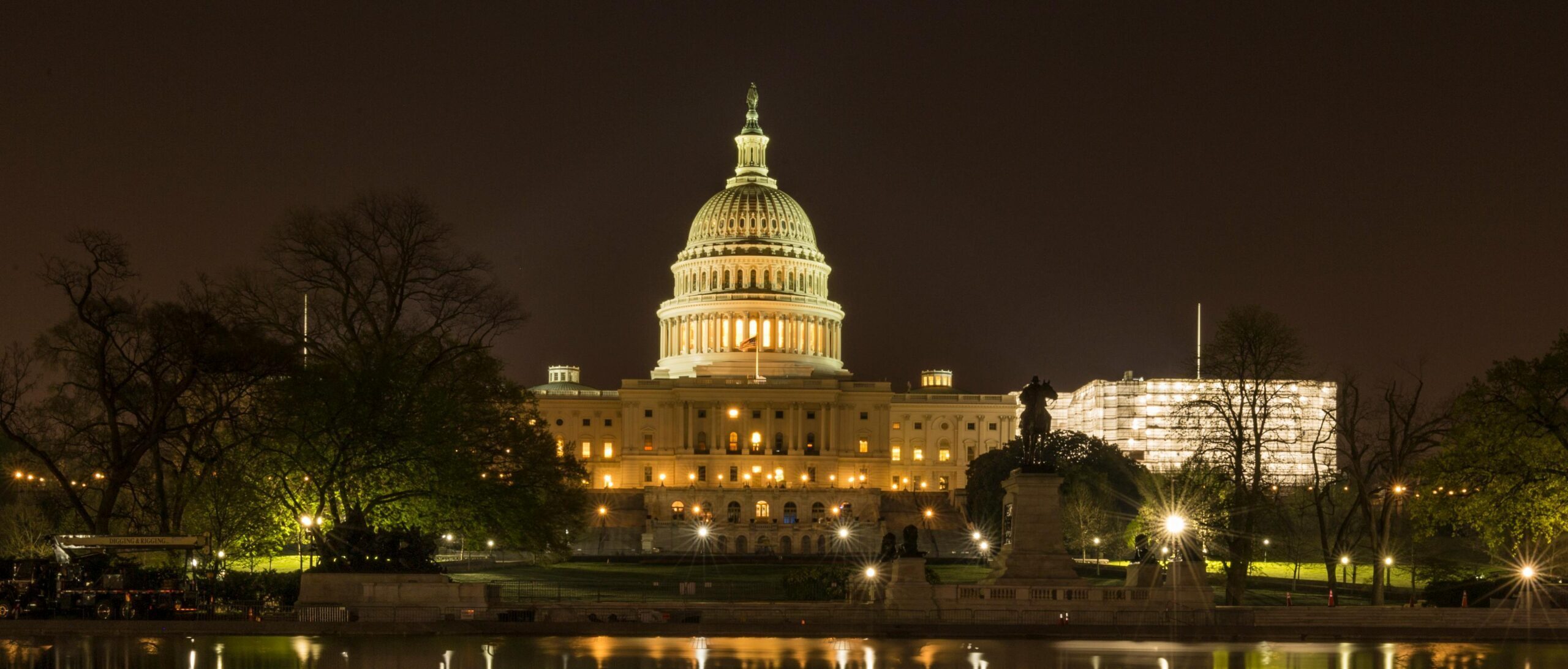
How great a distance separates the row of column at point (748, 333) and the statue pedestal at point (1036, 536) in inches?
5364

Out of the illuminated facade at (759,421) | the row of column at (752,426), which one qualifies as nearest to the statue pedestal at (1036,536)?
the illuminated facade at (759,421)

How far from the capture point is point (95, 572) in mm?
48406

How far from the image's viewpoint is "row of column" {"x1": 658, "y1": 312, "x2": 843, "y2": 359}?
189000 millimetres

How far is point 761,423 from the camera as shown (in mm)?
168625

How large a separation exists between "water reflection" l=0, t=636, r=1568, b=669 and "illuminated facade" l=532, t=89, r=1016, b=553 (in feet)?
269

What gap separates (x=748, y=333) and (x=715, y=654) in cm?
14885

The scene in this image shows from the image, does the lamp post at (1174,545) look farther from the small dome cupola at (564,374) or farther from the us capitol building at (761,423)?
the small dome cupola at (564,374)

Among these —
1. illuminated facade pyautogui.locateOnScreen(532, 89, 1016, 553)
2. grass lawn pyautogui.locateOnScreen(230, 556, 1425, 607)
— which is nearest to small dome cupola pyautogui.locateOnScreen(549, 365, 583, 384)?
illuminated facade pyautogui.locateOnScreen(532, 89, 1016, 553)

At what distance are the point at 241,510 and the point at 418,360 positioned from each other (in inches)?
297

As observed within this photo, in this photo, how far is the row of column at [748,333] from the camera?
189 meters

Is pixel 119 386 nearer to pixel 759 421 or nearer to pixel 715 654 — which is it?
pixel 715 654

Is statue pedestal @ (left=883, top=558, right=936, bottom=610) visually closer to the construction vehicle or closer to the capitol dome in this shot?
the construction vehicle

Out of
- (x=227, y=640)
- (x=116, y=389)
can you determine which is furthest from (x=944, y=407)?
(x=227, y=640)

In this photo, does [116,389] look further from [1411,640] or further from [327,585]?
[1411,640]
